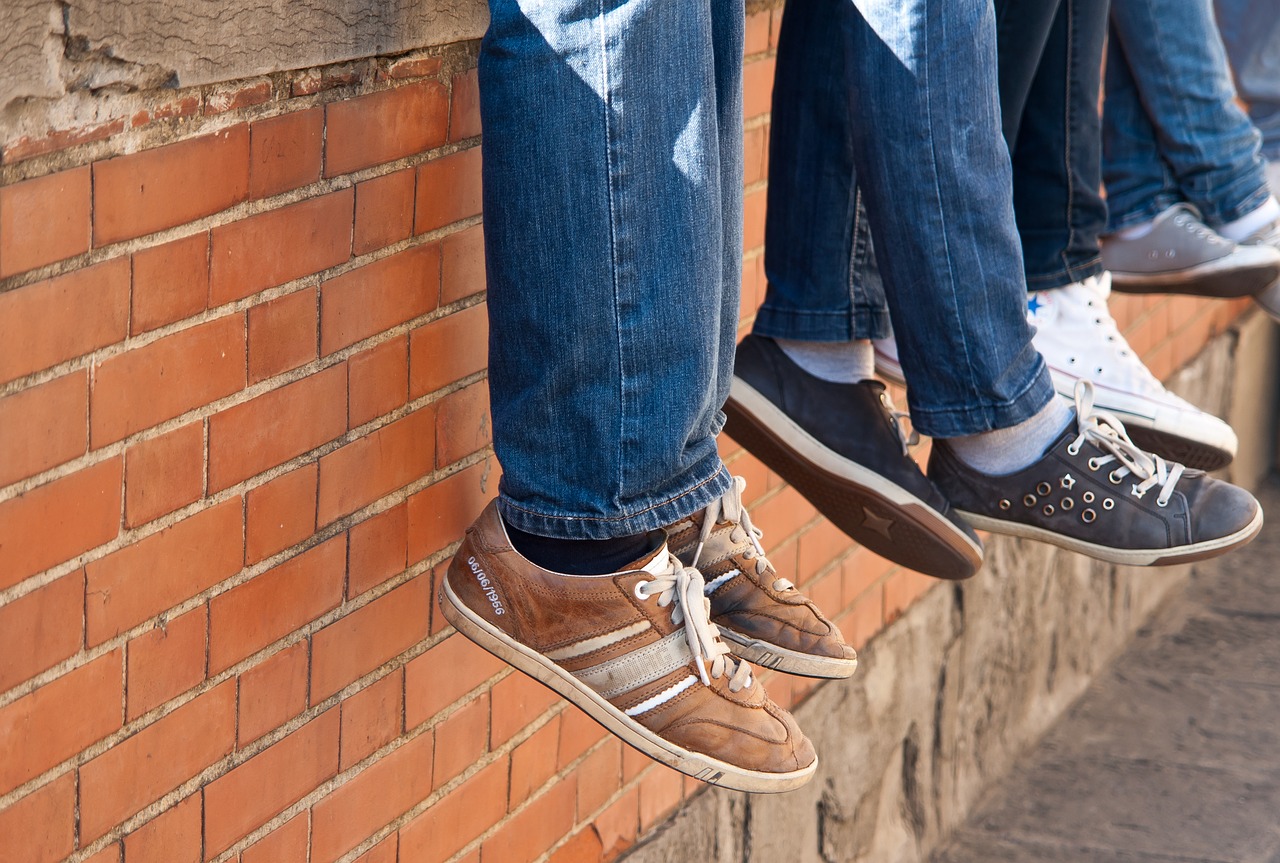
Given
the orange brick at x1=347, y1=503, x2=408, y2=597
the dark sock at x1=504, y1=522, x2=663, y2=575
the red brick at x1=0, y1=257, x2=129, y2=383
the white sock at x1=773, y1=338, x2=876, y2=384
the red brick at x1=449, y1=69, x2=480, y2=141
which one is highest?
the red brick at x1=449, y1=69, x2=480, y2=141

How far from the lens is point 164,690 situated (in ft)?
4.48

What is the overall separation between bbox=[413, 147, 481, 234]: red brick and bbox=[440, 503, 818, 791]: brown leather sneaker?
1.11 ft

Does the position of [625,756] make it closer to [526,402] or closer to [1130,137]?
[526,402]

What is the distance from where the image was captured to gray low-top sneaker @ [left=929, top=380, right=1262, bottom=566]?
6.03 ft

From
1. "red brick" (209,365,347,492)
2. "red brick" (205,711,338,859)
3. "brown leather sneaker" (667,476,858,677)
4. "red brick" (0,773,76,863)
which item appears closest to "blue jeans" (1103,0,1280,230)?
"brown leather sneaker" (667,476,858,677)

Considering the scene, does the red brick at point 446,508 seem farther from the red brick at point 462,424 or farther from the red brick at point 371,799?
the red brick at point 371,799

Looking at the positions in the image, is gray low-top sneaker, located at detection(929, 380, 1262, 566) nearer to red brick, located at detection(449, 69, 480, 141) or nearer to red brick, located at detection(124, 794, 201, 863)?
red brick, located at detection(449, 69, 480, 141)

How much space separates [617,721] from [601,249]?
0.47 metres

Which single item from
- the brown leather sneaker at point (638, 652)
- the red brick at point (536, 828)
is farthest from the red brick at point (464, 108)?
the red brick at point (536, 828)

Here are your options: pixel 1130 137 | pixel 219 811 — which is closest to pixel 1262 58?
pixel 1130 137

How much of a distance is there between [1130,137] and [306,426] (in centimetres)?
147

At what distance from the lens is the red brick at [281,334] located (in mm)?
1412

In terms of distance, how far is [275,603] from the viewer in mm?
1489

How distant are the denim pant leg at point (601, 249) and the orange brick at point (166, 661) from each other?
325 millimetres
